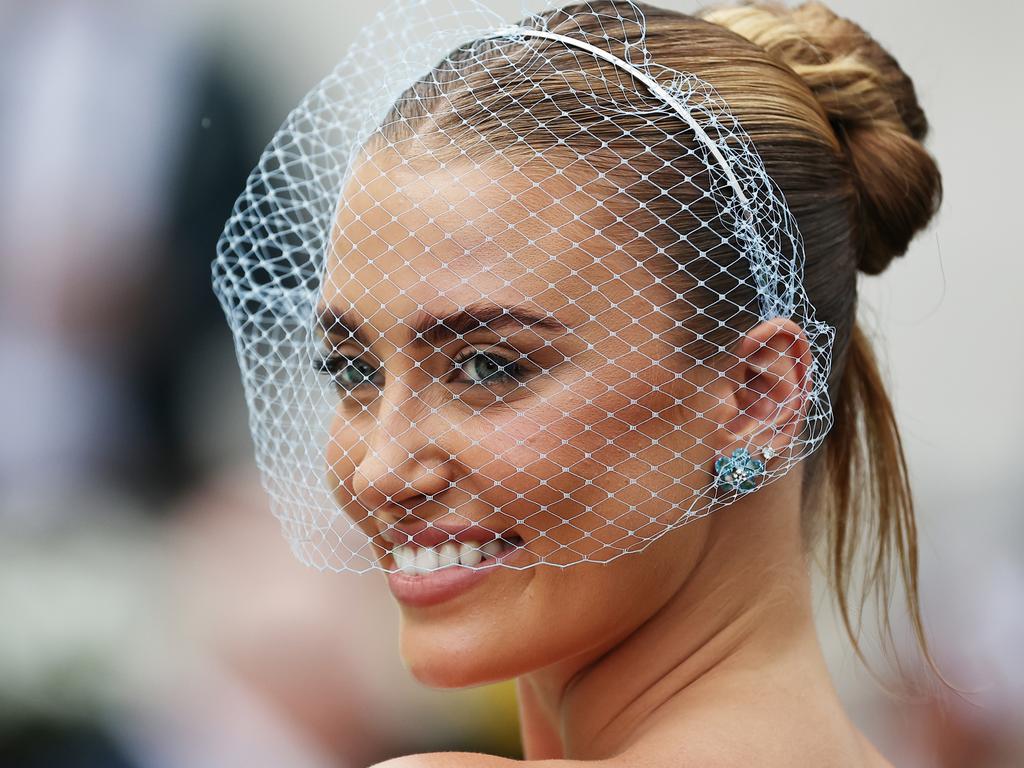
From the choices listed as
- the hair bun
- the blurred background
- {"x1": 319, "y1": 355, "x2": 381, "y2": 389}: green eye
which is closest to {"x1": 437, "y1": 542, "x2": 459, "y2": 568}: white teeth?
{"x1": 319, "y1": 355, "x2": 381, "y2": 389}: green eye

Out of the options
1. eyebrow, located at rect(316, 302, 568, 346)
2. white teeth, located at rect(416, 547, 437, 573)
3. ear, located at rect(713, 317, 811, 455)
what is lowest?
white teeth, located at rect(416, 547, 437, 573)

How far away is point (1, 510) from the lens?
341 centimetres

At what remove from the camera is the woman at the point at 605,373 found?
151 cm

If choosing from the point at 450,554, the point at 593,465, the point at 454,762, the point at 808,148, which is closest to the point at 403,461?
the point at 450,554

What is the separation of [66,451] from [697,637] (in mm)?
2523

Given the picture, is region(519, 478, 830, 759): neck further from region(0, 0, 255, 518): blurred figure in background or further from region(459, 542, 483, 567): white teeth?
region(0, 0, 255, 518): blurred figure in background

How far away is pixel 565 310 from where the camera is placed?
1501 mm

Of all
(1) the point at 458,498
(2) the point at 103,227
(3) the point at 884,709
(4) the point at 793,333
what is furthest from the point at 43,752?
(3) the point at 884,709

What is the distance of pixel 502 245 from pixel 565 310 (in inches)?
4.7

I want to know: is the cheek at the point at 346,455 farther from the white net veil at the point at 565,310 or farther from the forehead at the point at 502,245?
the forehead at the point at 502,245

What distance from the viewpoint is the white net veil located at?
4.95ft

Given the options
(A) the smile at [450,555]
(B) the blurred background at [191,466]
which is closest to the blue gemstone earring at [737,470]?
(A) the smile at [450,555]

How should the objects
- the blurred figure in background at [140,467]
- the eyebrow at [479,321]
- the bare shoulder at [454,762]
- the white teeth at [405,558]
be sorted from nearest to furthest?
the bare shoulder at [454,762], the eyebrow at [479,321], the white teeth at [405,558], the blurred figure in background at [140,467]

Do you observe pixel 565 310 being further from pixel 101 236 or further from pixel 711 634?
pixel 101 236
